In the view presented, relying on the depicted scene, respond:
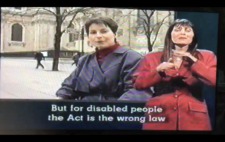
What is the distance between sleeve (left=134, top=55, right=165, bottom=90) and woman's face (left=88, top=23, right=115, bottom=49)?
2.12 feet

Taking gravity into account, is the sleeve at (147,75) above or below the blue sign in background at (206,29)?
below

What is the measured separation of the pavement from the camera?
4781mm

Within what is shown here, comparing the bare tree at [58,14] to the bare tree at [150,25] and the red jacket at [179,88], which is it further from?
the red jacket at [179,88]

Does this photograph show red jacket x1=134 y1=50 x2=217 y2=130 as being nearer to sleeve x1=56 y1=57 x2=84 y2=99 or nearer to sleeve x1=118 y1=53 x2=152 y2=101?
sleeve x1=118 y1=53 x2=152 y2=101

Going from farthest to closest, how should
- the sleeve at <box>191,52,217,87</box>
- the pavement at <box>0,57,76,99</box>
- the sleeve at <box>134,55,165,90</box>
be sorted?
the sleeve at <box>191,52,217,87</box> < the sleeve at <box>134,55,165,90</box> < the pavement at <box>0,57,76,99</box>

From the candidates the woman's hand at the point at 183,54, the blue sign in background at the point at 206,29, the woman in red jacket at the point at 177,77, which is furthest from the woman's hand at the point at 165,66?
the blue sign in background at the point at 206,29

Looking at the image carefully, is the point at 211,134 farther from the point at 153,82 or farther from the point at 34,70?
the point at 34,70

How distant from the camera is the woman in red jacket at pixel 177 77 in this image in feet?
16.2

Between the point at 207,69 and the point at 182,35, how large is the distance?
745 millimetres

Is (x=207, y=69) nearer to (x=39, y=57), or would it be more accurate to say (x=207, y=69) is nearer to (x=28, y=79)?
(x=39, y=57)

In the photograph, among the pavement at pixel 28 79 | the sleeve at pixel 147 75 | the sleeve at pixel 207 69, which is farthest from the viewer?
the sleeve at pixel 207 69

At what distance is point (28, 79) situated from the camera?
189 inches

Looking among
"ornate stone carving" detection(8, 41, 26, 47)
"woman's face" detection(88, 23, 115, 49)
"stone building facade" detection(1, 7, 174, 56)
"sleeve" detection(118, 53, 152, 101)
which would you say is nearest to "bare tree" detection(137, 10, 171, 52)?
"stone building facade" detection(1, 7, 174, 56)

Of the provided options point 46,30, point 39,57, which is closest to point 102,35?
point 46,30
